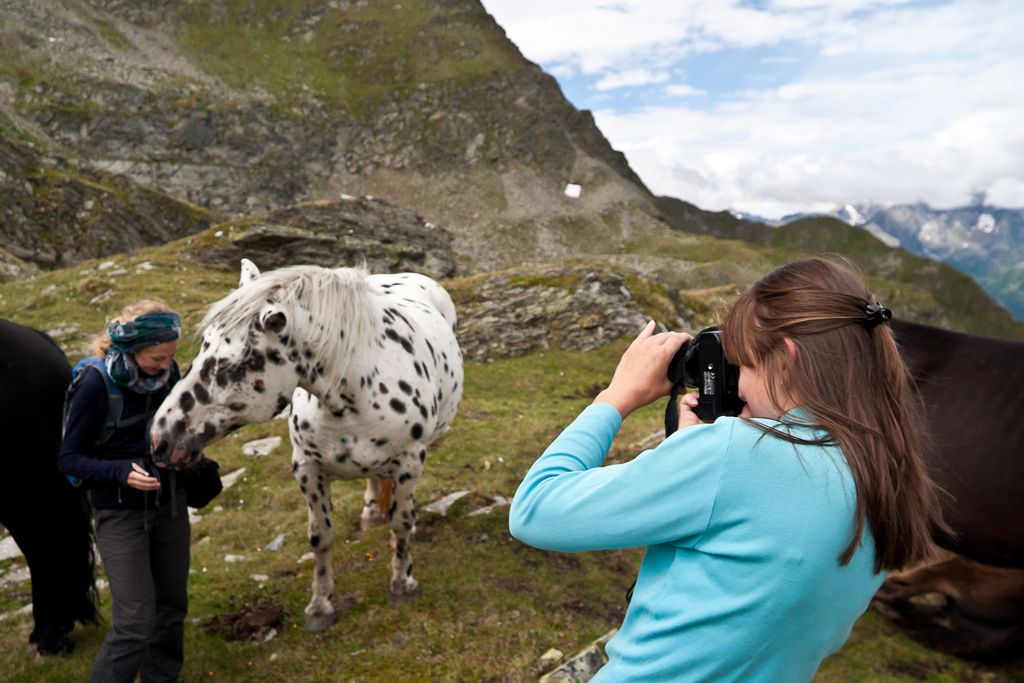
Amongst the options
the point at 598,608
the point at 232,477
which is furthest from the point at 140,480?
the point at 232,477

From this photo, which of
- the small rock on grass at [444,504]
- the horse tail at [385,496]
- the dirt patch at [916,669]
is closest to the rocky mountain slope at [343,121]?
the small rock on grass at [444,504]

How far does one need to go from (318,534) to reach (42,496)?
90.9 inches

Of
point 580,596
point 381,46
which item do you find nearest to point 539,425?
point 580,596

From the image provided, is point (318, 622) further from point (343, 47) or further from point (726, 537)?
point (343, 47)

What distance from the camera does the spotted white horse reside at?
3604 millimetres

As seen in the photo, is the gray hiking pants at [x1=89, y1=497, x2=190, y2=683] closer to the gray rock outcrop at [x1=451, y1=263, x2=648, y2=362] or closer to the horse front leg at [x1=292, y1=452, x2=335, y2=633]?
the horse front leg at [x1=292, y1=452, x2=335, y2=633]

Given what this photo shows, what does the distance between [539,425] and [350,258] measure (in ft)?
57.2

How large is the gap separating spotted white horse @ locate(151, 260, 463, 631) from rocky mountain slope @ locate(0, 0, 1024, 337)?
39725 millimetres

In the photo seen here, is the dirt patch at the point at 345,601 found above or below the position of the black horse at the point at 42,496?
below

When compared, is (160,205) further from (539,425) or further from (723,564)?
(723,564)

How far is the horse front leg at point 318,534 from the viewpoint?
4.94 m

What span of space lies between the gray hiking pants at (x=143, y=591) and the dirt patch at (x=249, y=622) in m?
0.66

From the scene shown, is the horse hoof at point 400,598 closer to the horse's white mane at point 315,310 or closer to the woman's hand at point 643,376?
the horse's white mane at point 315,310

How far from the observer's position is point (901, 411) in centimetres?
151
